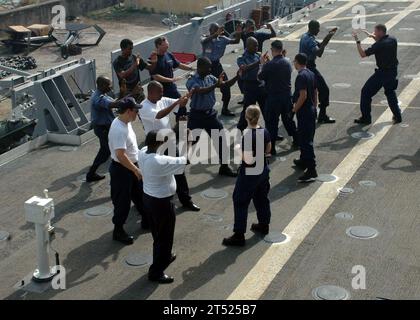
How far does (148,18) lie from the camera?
115 ft

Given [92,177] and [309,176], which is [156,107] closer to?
[92,177]

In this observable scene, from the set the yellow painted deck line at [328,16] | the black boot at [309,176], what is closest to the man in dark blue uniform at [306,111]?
the black boot at [309,176]

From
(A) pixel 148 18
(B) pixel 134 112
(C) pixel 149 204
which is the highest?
(B) pixel 134 112

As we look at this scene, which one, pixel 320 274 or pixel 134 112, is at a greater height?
pixel 134 112

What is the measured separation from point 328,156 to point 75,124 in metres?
4.52

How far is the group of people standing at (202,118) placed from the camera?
679 cm

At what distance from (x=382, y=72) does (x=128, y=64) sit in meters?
4.45

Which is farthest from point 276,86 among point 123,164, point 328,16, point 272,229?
point 328,16

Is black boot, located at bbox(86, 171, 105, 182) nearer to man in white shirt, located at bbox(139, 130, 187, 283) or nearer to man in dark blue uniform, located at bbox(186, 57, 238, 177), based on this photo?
man in dark blue uniform, located at bbox(186, 57, 238, 177)

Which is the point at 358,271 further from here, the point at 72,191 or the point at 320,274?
the point at 72,191

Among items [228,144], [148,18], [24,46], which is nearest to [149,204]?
[228,144]

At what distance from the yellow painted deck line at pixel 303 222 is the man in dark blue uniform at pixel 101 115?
2.98 meters

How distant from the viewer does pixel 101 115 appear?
374 inches
